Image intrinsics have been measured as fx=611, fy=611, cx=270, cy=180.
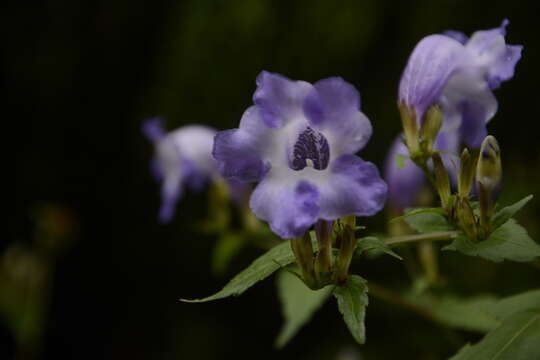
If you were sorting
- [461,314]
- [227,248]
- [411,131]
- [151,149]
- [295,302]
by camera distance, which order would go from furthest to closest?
[151,149], [227,248], [461,314], [295,302], [411,131]

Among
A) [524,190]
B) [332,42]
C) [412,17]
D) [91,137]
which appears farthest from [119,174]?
[524,190]

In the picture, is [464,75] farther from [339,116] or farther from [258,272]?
[258,272]

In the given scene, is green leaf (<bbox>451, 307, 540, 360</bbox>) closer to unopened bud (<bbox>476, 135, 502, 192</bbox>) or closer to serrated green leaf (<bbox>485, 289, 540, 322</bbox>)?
serrated green leaf (<bbox>485, 289, 540, 322</bbox>)

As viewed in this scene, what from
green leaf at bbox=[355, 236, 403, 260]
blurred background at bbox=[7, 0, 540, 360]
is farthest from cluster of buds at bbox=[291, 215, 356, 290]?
blurred background at bbox=[7, 0, 540, 360]

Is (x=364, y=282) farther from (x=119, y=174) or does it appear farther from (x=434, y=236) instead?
(x=119, y=174)

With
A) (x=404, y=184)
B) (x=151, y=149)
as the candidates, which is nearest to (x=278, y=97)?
(x=404, y=184)

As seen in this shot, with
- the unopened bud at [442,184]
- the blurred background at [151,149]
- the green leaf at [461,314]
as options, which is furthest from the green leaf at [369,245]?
the blurred background at [151,149]

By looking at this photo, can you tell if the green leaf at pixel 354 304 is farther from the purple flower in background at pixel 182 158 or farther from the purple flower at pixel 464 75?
the purple flower in background at pixel 182 158
